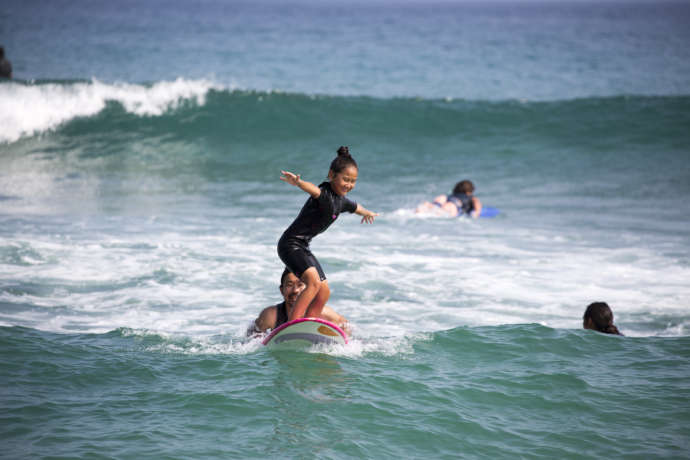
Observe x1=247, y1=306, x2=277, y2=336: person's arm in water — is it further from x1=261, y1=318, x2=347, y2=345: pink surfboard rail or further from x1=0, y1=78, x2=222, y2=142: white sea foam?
x1=0, y1=78, x2=222, y2=142: white sea foam

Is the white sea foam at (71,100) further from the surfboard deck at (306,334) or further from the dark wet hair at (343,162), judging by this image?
the dark wet hair at (343,162)

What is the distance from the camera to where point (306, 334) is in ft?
18.8

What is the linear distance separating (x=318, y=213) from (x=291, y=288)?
0.78m

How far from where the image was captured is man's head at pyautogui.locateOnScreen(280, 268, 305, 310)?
609cm

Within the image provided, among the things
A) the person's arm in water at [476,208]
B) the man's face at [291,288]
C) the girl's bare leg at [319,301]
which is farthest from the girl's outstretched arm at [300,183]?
the person's arm in water at [476,208]

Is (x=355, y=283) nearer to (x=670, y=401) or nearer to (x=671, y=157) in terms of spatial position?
(x=670, y=401)

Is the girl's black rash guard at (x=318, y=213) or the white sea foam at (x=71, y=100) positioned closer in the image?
the girl's black rash guard at (x=318, y=213)

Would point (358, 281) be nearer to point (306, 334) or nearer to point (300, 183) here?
point (306, 334)

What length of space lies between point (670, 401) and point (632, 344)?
125 cm

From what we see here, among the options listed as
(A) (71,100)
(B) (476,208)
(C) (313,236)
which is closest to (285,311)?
(C) (313,236)

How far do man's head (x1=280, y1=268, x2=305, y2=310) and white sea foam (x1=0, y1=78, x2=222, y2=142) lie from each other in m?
15.3

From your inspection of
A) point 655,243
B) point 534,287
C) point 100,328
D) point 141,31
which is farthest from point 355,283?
point 141,31

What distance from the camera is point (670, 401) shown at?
16.3ft

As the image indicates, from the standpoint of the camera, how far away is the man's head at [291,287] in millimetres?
6094
